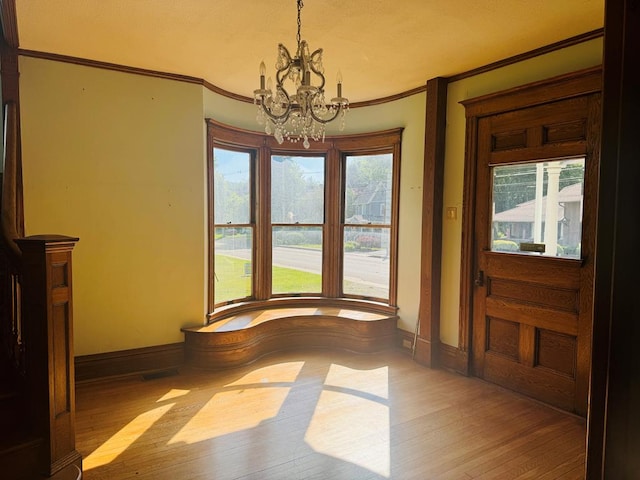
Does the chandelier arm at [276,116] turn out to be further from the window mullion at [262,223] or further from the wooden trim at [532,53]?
the window mullion at [262,223]

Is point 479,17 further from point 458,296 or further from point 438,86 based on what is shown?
point 458,296

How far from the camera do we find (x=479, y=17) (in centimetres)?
275

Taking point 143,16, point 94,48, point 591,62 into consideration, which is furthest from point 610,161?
point 94,48

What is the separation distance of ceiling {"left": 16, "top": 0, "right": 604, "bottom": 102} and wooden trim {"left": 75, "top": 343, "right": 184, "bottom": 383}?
8.57 ft

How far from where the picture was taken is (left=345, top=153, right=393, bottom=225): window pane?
4.75 metres

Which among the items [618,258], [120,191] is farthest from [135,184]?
[618,258]

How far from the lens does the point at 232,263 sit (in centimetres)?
466

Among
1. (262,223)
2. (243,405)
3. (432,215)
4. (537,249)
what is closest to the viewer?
(243,405)

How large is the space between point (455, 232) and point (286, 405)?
2.22 meters

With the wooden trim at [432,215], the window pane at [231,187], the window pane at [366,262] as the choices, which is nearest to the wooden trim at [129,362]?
the window pane at [231,187]

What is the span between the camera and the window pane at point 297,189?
490cm

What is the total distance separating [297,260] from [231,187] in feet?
3.92

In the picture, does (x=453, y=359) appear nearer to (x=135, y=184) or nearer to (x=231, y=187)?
(x=231, y=187)

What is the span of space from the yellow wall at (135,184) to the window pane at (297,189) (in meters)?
0.98
